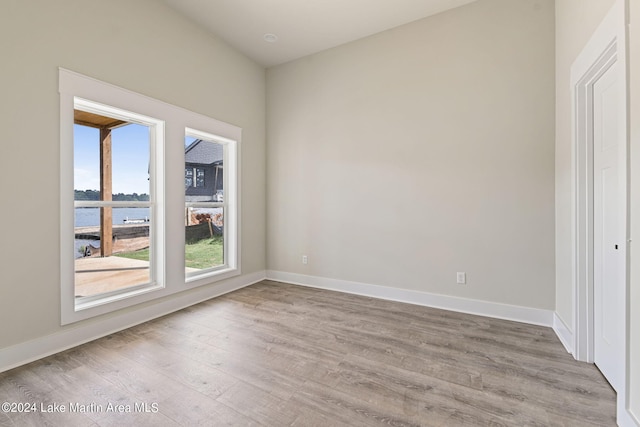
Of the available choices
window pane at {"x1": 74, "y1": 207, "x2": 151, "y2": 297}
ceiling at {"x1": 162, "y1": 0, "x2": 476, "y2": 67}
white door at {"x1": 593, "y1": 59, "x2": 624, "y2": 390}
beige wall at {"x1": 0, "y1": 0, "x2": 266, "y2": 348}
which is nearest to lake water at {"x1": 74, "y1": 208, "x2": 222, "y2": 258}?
window pane at {"x1": 74, "y1": 207, "x2": 151, "y2": 297}

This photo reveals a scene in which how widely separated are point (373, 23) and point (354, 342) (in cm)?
363

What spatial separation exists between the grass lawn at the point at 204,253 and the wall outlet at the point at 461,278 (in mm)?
3142

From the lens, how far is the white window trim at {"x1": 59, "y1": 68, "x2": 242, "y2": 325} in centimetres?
231

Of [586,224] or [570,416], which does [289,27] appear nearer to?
[586,224]

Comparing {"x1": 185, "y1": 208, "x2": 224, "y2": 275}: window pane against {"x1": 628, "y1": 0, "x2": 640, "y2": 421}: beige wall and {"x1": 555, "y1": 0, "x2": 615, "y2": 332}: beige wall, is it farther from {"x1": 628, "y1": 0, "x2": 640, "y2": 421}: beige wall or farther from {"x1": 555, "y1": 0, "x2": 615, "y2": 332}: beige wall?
{"x1": 555, "y1": 0, "x2": 615, "y2": 332}: beige wall

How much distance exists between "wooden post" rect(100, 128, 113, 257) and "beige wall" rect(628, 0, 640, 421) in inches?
155

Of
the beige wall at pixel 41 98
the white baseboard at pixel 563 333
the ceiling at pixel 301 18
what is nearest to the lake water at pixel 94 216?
the beige wall at pixel 41 98

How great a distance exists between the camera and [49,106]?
222 centimetres

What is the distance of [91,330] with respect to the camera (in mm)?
2473

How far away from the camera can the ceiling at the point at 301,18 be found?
3053 millimetres

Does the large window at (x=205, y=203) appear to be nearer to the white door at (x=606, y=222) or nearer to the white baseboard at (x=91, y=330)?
the white baseboard at (x=91, y=330)

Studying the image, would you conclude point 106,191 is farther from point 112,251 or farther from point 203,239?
point 203,239

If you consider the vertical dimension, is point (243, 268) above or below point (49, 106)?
below

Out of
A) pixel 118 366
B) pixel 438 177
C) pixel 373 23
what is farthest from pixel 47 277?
pixel 373 23
